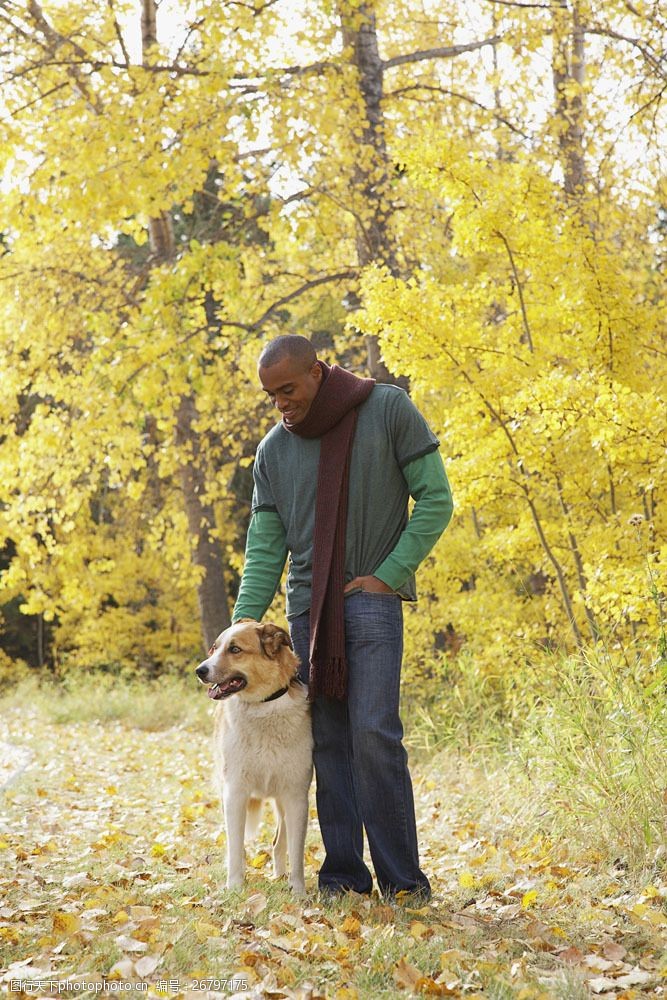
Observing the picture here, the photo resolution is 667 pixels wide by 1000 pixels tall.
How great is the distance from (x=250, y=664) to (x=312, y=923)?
0.96 m

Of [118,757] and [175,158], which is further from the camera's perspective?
[118,757]

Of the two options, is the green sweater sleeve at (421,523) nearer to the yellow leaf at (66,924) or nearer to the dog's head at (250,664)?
the dog's head at (250,664)

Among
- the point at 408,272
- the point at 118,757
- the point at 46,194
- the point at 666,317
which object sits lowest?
the point at 118,757

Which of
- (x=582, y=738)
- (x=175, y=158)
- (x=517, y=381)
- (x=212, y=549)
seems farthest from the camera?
(x=212, y=549)

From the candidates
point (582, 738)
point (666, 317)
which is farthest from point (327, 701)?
point (666, 317)

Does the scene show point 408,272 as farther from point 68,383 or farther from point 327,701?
point 327,701

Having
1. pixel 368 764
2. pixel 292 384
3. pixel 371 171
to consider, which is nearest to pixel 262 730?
pixel 368 764

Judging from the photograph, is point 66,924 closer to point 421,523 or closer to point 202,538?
point 421,523

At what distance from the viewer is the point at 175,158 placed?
8.96 m

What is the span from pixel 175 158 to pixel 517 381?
3.77 m

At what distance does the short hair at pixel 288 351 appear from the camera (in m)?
4.07

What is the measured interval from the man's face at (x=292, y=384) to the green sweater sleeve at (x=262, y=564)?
52 centimetres

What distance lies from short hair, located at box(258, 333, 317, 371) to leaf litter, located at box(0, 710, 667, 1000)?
2.01 metres

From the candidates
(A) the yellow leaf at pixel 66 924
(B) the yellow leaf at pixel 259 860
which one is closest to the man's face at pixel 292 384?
(A) the yellow leaf at pixel 66 924
